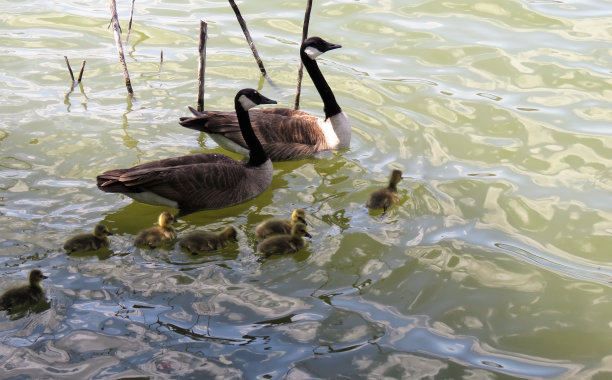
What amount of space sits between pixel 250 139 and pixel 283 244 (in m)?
2.55

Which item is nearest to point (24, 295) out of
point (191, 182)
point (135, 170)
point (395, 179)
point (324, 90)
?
point (135, 170)

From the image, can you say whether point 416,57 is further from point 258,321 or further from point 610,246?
point 258,321

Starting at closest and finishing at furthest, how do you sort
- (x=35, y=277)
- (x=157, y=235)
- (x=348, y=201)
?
(x=35, y=277), (x=157, y=235), (x=348, y=201)

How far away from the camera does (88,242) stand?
23.1 ft

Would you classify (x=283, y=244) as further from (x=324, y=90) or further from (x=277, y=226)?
(x=324, y=90)

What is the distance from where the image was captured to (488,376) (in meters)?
5.65

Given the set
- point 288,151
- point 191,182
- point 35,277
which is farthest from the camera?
point 288,151

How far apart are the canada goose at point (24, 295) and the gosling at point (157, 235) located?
3.96ft

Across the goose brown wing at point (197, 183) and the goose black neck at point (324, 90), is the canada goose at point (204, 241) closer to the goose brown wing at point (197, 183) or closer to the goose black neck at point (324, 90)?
the goose brown wing at point (197, 183)

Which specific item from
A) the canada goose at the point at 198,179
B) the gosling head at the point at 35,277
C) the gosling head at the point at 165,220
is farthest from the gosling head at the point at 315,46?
the gosling head at the point at 35,277

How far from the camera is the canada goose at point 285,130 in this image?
9680 mm

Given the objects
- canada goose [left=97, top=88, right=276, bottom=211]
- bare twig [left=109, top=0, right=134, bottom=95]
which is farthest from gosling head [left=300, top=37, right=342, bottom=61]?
bare twig [left=109, top=0, right=134, bottom=95]

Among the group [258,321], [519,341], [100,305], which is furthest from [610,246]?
[100,305]

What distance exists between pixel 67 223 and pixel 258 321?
2.87 m
